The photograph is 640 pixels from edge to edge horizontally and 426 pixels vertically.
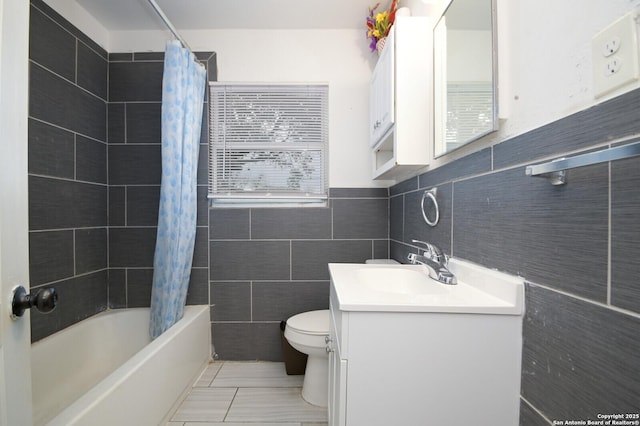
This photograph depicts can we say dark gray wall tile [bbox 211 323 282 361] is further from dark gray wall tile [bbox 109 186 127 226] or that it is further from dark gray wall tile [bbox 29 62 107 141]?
dark gray wall tile [bbox 29 62 107 141]

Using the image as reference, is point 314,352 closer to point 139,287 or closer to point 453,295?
point 453,295

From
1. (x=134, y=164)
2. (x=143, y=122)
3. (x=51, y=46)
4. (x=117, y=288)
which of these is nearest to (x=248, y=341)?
(x=117, y=288)

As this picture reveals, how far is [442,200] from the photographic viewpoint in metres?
1.17

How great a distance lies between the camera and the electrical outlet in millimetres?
459

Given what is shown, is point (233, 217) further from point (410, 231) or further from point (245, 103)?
point (410, 231)

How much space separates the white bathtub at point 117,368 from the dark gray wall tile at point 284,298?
15.1 inches

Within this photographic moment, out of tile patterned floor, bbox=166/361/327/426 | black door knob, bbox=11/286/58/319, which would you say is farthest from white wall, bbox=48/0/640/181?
tile patterned floor, bbox=166/361/327/426

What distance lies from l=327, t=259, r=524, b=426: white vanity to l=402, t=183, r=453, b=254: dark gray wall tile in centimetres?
44

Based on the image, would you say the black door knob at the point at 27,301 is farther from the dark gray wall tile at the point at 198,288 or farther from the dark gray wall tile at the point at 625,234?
the dark gray wall tile at the point at 198,288

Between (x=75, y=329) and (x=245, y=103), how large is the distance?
181 centimetres

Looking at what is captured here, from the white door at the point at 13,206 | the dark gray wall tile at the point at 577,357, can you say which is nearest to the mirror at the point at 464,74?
the dark gray wall tile at the point at 577,357

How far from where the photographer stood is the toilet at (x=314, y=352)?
4.85ft

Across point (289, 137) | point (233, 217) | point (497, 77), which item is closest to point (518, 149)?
point (497, 77)

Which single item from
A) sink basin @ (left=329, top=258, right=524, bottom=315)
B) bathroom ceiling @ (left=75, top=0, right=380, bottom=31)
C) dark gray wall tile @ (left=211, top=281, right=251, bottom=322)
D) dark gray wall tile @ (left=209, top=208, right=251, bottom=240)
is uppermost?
bathroom ceiling @ (left=75, top=0, right=380, bottom=31)
